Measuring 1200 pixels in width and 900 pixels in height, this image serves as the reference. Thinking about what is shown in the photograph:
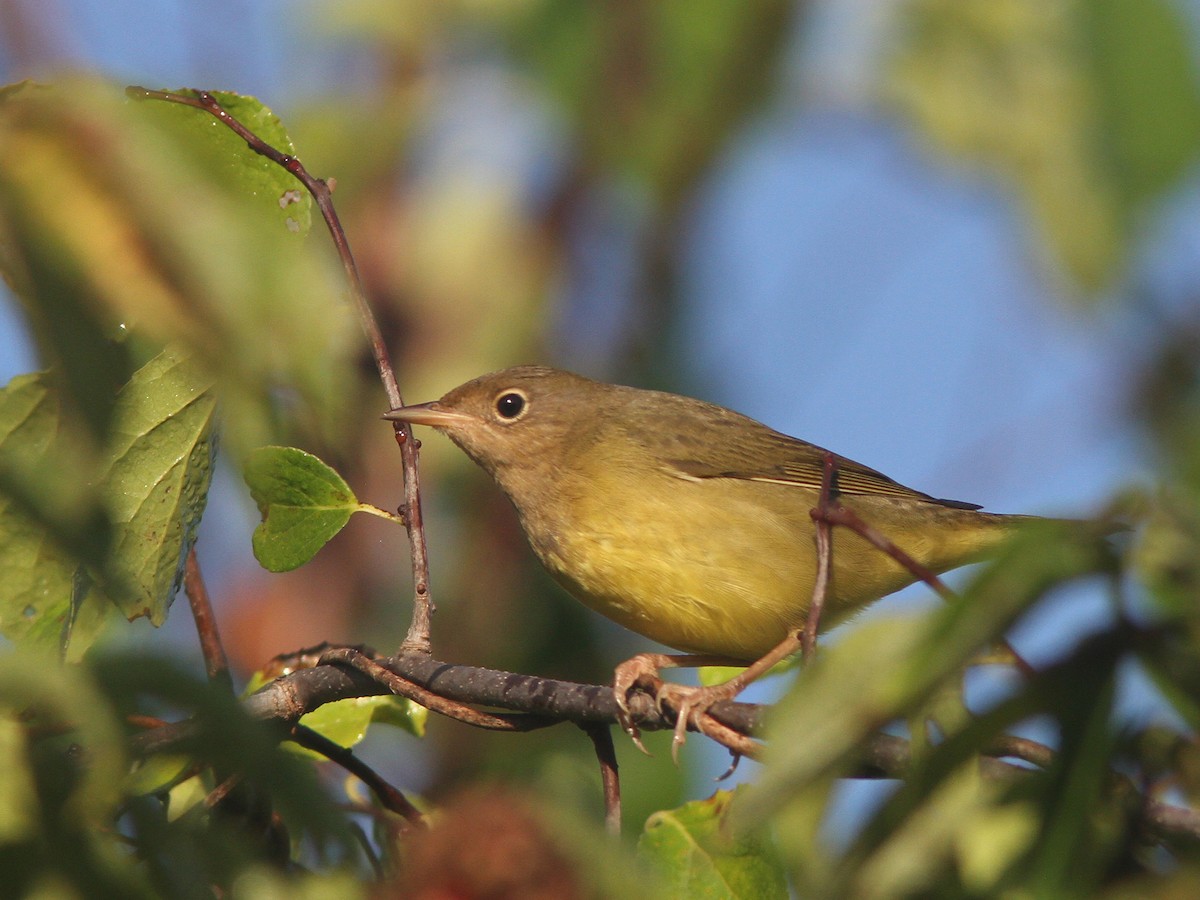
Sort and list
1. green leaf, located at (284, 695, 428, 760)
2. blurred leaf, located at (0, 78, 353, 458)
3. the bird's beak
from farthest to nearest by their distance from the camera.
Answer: the bird's beak
green leaf, located at (284, 695, 428, 760)
blurred leaf, located at (0, 78, 353, 458)

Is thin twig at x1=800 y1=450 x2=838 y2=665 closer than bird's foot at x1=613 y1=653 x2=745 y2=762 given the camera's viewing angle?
Yes

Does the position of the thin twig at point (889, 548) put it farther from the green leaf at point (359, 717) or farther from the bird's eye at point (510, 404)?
the bird's eye at point (510, 404)

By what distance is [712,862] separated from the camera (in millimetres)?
2348

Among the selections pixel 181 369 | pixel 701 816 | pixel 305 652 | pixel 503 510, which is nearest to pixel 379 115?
pixel 503 510

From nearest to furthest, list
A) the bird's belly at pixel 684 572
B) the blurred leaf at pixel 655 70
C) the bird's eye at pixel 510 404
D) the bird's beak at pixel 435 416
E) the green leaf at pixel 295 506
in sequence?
the green leaf at pixel 295 506, the bird's belly at pixel 684 572, the blurred leaf at pixel 655 70, the bird's beak at pixel 435 416, the bird's eye at pixel 510 404

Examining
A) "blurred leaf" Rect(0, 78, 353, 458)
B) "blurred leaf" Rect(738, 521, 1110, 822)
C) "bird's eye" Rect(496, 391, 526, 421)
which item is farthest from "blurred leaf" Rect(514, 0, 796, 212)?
"blurred leaf" Rect(738, 521, 1110, 822)

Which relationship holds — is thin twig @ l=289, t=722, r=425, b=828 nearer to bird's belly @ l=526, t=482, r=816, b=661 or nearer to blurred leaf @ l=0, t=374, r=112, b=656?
blurred leaf @ l=0, t=374, r=112, b=656

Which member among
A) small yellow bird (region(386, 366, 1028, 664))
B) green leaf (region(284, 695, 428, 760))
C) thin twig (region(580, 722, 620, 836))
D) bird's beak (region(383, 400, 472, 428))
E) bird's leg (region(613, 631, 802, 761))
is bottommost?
bird's beak (region(383, 400, 472, 428))

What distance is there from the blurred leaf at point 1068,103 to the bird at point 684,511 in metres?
1.26

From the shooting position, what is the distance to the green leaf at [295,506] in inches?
107

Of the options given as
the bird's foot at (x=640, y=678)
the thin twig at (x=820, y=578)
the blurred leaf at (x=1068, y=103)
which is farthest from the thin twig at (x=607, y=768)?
the blurred leaf at (x=1068, y=103)

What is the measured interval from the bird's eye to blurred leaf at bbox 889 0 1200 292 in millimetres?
2038

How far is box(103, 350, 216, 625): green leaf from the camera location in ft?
7.74

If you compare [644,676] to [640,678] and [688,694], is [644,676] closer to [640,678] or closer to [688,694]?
[640,678]
